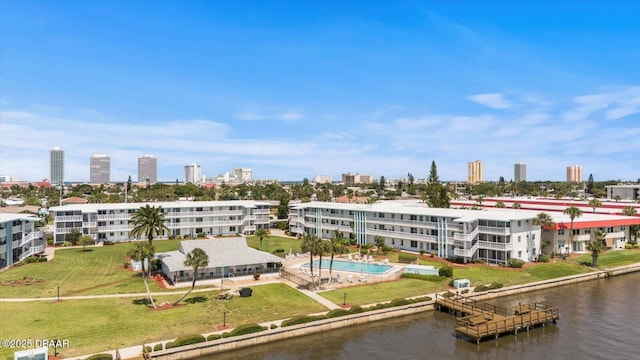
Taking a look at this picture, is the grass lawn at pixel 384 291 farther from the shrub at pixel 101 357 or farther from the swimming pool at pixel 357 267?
the shrub at pixel 101 357

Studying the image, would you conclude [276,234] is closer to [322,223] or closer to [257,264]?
[322,223]

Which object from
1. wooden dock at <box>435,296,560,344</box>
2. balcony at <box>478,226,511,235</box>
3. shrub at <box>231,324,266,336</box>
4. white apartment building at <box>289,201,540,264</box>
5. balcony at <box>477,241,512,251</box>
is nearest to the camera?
shrub at <box>231,324,266,336</box>

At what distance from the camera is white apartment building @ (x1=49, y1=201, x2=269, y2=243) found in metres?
101

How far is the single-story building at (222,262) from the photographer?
6108 cm

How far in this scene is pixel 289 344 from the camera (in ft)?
132

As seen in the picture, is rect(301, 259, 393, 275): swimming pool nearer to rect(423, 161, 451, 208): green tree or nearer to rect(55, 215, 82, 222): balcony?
rect(423, 161, 451, 208): green tree

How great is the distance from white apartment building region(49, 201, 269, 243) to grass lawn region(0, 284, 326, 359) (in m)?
51.9

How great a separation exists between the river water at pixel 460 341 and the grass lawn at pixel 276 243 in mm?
43610

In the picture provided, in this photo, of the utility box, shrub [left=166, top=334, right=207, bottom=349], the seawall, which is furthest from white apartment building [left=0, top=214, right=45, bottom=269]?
the utility box

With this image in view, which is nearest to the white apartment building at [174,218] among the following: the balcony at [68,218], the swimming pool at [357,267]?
the balcony at [68,218]

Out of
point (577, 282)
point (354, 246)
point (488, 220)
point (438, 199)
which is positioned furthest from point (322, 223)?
point (577, 282)

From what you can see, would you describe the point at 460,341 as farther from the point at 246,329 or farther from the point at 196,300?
the point at 196,300

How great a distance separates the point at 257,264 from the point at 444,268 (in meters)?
28.3

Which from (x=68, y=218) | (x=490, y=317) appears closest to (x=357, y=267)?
(x=490, y=317)
